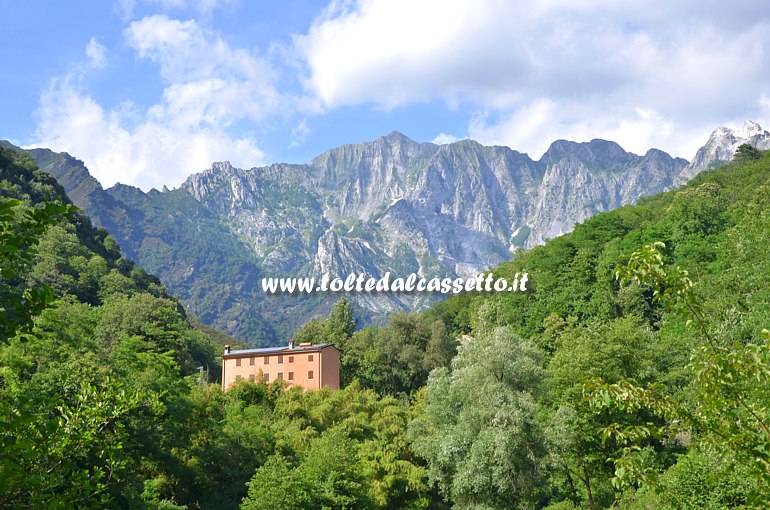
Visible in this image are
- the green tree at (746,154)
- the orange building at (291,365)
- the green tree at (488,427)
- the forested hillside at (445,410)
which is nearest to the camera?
the forested hillside at (445,410)

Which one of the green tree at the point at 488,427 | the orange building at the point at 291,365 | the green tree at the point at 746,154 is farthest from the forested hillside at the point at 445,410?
the green tree at the point at 746,154

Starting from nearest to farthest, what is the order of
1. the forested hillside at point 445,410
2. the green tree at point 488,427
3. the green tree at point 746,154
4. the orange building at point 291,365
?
the forested hillside at point 445,410, the green tree at point 488,427, the orange building at point 291,365, the green tree at point 746,154

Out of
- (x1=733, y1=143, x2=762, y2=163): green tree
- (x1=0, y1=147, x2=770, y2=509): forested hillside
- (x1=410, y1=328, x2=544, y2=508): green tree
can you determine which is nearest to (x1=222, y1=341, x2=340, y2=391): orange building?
(x1=0, y1=147, x2=770, y2=509): forested hillside

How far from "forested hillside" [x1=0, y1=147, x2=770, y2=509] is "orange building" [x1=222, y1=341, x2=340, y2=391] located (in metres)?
3.48

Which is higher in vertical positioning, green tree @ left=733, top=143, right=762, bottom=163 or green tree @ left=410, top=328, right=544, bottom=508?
green tree @ left=733, top=143, right=762, bottom=163

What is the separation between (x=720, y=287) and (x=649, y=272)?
4295cm

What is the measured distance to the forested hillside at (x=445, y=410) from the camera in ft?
26.1

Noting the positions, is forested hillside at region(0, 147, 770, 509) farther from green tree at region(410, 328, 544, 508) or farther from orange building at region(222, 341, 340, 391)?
orange building at region(222, 341, 340, 391)

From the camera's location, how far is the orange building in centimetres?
6144

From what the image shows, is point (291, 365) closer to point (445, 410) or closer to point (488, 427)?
point (445, 410)

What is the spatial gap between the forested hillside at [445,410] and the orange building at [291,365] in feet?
11.4

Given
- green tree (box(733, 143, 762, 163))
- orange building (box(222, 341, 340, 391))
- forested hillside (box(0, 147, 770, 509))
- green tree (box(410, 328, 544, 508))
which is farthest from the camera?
green tree (box(733, 143, 762, 163))

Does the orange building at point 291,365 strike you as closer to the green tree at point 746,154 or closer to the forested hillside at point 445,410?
the forested hillside at point 445,410

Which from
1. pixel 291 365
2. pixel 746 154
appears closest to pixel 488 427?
pixel 291 365
